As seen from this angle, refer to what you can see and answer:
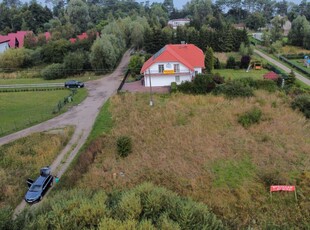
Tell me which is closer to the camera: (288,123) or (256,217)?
(256,217)

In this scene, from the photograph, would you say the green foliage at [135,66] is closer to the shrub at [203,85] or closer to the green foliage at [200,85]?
the green foliage at [200,85]

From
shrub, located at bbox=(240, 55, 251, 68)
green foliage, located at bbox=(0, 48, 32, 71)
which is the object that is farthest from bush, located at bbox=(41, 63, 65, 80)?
shrub, located at bbox=(240, 55, 251, 68)

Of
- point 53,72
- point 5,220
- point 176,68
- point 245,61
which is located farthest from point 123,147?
point 245,61

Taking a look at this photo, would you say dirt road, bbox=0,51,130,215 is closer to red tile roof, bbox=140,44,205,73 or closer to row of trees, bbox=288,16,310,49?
red tile roof, bbox=140,44,205,73

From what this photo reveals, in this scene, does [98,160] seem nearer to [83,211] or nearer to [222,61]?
[83,211]

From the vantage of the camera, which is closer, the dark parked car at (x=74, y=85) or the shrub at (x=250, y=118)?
the shrub at (x=250, y=118)

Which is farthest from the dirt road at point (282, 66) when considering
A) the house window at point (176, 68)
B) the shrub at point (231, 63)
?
the house window at point (176, 68)

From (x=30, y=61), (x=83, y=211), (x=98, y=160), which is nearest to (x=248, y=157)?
(x=98, y=160)
